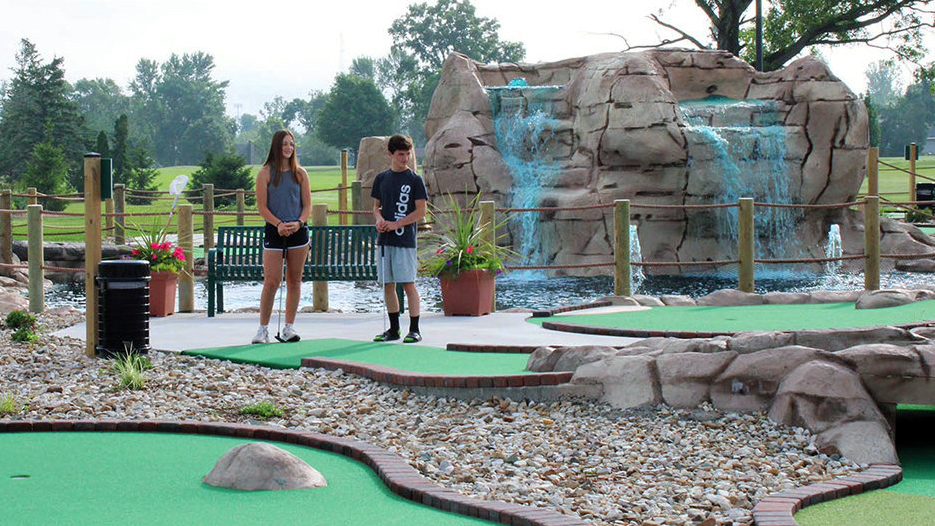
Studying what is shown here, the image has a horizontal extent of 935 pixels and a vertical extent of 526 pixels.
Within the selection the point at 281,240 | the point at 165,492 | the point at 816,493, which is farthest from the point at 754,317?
the point at 165,492

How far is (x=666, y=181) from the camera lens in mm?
20000

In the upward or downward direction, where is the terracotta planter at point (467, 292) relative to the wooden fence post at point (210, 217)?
downward

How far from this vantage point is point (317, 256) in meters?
11.0

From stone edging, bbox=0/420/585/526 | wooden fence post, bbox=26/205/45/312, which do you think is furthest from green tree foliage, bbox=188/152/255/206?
stone edging, bbox=0/420/585/526

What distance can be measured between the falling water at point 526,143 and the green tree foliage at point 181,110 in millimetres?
62837

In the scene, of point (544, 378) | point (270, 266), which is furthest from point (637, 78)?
point (544, 378)

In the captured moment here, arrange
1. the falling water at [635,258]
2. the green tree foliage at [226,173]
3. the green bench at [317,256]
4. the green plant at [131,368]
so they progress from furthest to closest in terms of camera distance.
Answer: the green tree foliage at [226,173], the falling water at [635,258], the green bench at [317,256], the green plant at [131,368]

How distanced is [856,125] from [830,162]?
796mm

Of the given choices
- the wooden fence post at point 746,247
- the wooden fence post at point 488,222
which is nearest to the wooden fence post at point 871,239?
the wooden fence post at point 746,247

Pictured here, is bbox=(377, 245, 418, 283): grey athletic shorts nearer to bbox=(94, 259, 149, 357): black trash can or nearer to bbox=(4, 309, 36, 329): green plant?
bbox=(94, 259, 149, 357): black trash can

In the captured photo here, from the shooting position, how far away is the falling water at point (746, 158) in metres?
19.9

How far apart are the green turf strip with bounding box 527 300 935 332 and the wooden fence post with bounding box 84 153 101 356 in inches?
142

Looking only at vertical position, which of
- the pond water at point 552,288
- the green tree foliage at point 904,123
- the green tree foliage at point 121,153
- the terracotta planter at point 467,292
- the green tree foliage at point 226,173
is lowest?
the pond water at point 552,288

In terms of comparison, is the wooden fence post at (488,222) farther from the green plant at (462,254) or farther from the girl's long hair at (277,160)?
the girl's long hair at (277,160)
